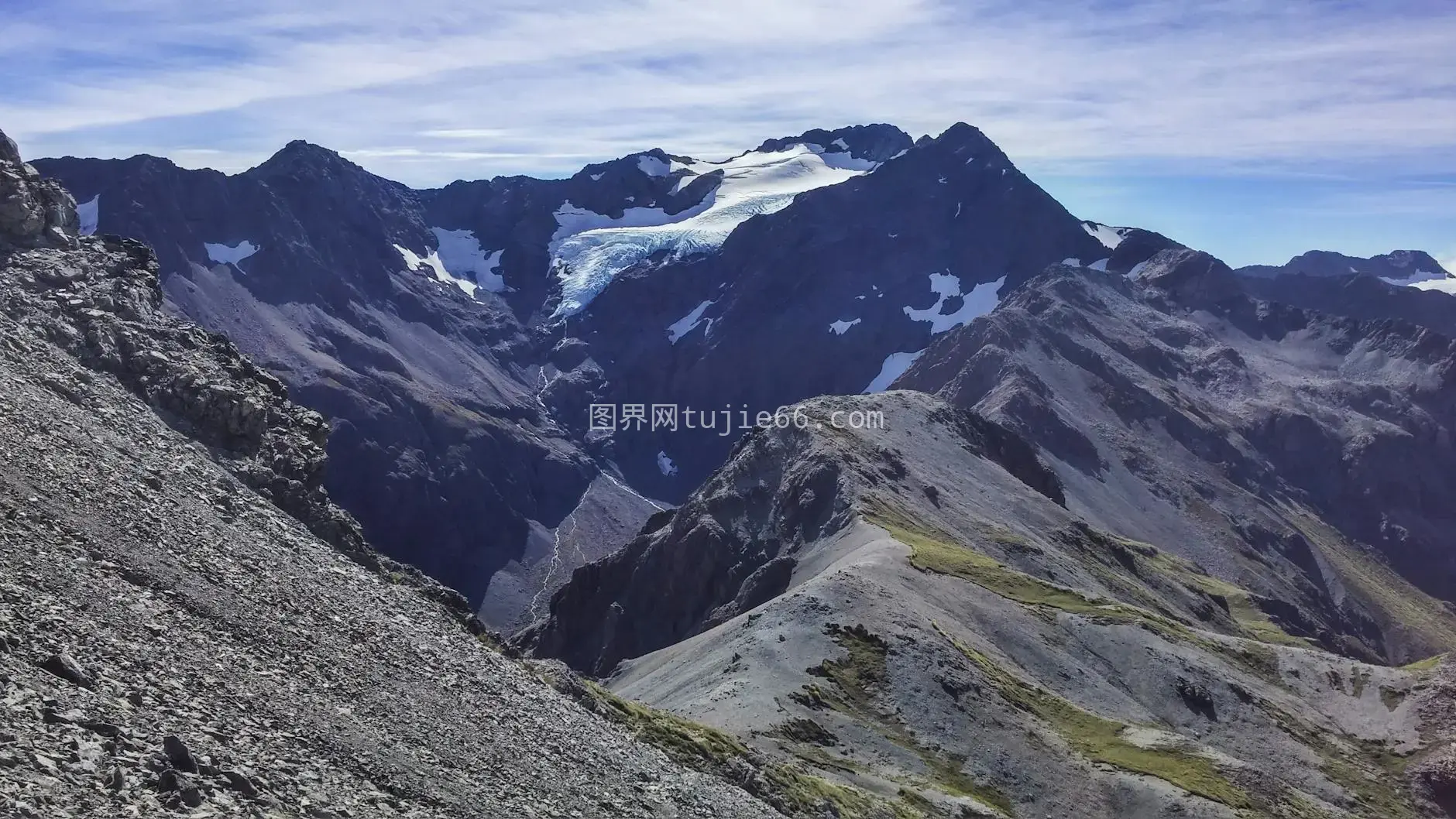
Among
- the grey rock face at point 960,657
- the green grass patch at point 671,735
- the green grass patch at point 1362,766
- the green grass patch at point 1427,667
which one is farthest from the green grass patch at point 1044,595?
the green grass patch at point 671,735

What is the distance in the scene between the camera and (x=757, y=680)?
87438 millimetres

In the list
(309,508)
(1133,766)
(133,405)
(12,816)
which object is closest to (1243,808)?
(1133,766)

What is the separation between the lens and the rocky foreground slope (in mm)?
29484

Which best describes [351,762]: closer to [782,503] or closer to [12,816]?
[12,816]

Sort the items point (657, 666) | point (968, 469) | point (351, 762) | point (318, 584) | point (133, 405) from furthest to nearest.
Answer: point (968, 469) < point (657, 666) < point (133, 405) < point (318, 584) < point (351, 762)

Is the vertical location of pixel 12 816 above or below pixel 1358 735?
above

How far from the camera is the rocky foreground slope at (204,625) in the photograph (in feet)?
96.7

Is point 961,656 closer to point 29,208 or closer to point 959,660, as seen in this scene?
point 959,660

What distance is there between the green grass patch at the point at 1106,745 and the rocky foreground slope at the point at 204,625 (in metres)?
45.2

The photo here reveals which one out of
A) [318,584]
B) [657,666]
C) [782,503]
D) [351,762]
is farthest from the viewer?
[782,503]

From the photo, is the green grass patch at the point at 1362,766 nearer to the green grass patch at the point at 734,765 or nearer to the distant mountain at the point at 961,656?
the distant mountain at the point at 961,656

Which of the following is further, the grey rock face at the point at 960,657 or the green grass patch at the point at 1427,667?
the green grass patch at the point at 1427,667

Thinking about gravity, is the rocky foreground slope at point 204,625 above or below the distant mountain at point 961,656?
above

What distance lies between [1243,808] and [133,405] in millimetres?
75924
